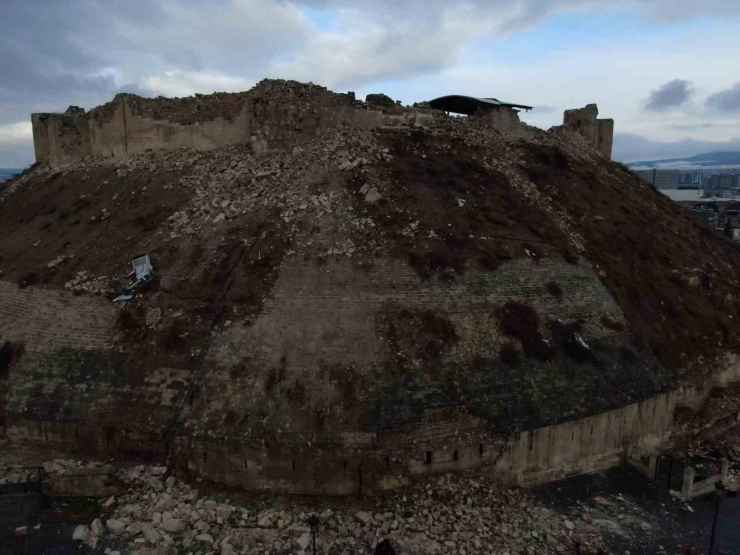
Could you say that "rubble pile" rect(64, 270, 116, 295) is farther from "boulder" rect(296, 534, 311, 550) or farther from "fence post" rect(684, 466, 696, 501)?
"fence post" rect(684, 466, 696, 501)

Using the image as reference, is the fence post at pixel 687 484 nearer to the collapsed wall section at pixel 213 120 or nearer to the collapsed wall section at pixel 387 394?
the collapsed wall section at pixel 387 394

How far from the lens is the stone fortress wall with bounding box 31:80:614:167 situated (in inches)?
861

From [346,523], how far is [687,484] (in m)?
10.1

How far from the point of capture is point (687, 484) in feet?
48.8

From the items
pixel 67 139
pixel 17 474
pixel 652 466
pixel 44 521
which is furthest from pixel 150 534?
pixel 67 139

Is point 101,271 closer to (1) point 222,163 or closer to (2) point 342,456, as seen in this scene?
(1) point 222,163

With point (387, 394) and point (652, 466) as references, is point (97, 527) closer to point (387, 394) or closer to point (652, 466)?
point (387, 394)

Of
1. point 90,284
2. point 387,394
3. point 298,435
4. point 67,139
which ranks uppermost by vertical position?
point 67,139

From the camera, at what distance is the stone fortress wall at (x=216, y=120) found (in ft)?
71.8

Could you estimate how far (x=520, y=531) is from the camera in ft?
41.8

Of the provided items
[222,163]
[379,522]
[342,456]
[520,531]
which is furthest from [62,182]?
[520,531]

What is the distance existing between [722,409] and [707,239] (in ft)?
40.9

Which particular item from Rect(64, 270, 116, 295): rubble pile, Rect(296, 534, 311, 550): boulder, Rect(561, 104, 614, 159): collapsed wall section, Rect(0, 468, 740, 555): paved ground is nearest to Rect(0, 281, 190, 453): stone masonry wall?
Rect(64, 270, 116, 295): rubble pile

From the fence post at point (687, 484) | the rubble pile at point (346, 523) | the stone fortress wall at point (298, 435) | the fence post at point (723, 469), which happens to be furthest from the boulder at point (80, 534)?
the fence post at point (723, 469)
